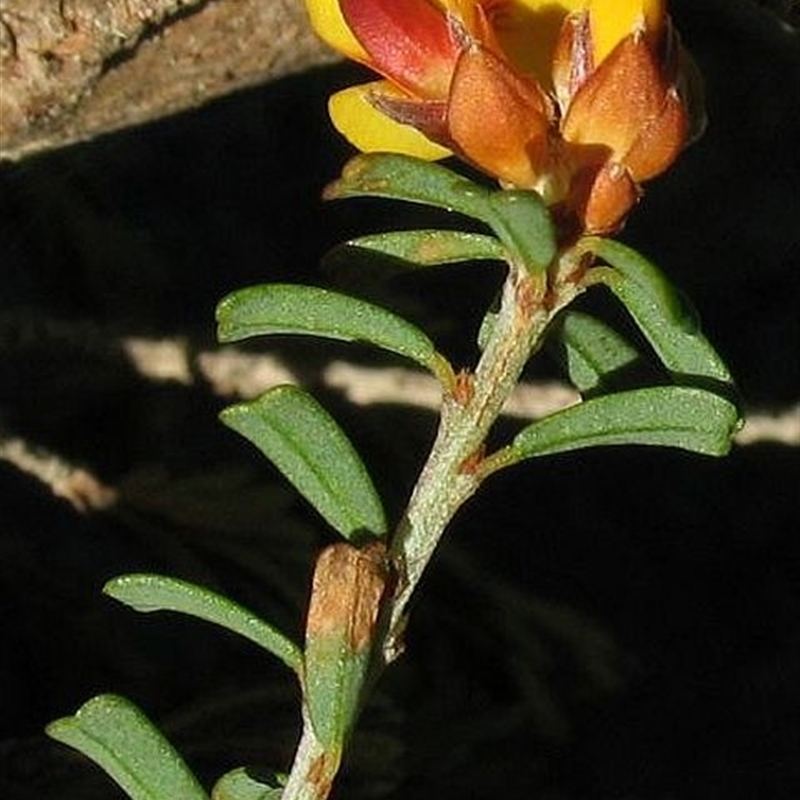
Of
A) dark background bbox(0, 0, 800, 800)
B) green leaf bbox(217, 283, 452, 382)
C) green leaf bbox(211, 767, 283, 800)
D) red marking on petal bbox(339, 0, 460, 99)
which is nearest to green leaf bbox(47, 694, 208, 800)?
green leaf bbox(211, 767, 283, 800)

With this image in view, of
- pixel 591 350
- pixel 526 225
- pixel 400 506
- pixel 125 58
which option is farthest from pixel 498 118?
pixel 400 506

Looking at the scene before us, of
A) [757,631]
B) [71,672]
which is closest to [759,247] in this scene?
[757,631]

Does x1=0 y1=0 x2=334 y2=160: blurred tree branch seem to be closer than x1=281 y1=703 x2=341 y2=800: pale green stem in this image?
No

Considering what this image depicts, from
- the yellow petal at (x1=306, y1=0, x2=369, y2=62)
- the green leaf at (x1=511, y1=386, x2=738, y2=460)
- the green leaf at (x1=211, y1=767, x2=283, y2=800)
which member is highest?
the yellow petal at (x1=306, y1=0, x2=369, y2=62)

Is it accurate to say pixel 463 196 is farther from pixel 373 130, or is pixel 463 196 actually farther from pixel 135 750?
pixel 135 750

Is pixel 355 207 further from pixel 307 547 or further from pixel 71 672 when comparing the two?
pixel 71 672

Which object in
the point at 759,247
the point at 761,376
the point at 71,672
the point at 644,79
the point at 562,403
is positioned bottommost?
the point at 644,79

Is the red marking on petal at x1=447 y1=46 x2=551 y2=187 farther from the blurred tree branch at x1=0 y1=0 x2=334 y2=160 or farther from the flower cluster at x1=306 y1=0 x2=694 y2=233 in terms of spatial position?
the blurred tree branch at x1=0 y1=0 x2=334 y2=160

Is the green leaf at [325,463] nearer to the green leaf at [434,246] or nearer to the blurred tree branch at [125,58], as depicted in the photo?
the green leaf at [434,246]
